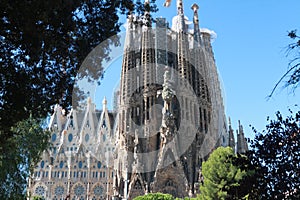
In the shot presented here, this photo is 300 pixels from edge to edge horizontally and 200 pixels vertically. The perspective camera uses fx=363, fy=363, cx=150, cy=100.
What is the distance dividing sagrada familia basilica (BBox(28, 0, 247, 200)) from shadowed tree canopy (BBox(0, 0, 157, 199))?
21.2 meters

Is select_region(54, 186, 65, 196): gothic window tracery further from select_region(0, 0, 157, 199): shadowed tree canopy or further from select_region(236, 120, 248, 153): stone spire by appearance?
select_region(0, 0, 157, 199): shadowed tree canopy

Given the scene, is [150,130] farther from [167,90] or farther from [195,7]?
[195,7]

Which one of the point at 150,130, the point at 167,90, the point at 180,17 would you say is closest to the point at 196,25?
the point at 180,17

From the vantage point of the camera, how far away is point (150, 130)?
39125 millimetres

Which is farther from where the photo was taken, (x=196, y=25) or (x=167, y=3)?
(x=167, y=3)

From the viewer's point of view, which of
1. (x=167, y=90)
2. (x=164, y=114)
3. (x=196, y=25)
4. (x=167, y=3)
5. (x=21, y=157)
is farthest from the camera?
(x=167, y=3)

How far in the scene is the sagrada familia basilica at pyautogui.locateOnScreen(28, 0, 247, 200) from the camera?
122 ft

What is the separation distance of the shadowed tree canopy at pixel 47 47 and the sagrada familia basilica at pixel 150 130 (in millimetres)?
21249

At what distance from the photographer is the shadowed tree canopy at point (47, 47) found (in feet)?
27.4

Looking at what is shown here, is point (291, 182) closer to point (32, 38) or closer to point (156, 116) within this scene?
point (32, 38)

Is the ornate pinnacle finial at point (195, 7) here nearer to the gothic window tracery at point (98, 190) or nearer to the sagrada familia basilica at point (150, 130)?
the sagrada familia basilica at point (150, 130)

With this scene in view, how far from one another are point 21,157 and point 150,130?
22382mm

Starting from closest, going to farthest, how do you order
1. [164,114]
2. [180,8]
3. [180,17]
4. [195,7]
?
[164,114], [180,17], [180,8], [195,7]

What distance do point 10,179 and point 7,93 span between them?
29.0 feet
